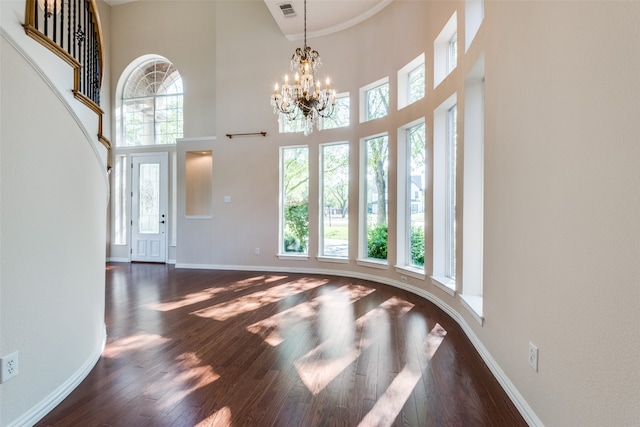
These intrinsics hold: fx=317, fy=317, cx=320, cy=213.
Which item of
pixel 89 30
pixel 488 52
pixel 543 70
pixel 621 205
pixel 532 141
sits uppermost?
pixel 89 30

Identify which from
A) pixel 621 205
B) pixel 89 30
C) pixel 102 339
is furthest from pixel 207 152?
pixel 621 205

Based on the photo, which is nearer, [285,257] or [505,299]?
[505,299]

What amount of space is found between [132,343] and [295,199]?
384 cm

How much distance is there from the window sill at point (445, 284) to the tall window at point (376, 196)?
4.30 feet

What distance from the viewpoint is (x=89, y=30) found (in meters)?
2.70

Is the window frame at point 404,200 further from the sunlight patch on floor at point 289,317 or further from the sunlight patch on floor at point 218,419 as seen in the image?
the sunlight patch on floor at point 218,419

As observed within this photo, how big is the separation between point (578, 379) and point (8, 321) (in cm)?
269

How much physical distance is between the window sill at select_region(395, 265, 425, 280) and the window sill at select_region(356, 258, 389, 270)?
0.28m

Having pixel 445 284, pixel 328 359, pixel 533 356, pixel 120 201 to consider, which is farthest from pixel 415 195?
pixel 120 201

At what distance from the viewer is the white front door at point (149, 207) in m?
7.27

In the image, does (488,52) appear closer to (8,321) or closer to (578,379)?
(578,379)

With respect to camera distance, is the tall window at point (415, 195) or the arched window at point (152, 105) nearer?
the tall window at point (415, 195)

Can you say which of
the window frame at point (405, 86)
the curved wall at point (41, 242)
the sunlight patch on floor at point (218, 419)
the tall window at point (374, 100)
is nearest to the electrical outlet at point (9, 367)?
the curved wall at point (41, 242)

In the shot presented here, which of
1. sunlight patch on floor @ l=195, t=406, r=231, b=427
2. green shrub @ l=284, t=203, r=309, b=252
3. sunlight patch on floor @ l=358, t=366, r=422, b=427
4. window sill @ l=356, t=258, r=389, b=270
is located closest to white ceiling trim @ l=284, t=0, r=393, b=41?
green shrub @ l=284, t=203, r=309, b=252
